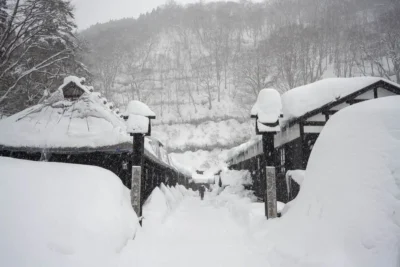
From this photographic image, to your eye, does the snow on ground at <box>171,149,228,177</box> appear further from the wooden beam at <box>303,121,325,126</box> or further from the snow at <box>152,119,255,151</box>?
the wooden beam at <box>303,121,325,126</box>

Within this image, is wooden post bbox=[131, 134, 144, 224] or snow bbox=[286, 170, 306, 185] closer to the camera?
wooden post bbox=[131, 134, 144, 224]

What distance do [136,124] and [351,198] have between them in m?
6.16

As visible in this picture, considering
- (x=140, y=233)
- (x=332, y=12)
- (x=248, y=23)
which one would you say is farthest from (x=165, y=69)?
(x=140, y=233)

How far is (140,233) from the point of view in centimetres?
702

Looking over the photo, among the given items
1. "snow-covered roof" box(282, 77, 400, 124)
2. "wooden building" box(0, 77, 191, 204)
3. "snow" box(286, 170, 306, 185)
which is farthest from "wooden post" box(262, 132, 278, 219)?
"wooden building" box(0, 77, 191, 204)

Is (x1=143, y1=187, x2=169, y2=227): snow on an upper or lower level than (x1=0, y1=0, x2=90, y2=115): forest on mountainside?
lower

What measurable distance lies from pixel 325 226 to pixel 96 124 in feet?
28.1

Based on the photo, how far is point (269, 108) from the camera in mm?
7875

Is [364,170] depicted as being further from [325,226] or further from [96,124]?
[96,124]

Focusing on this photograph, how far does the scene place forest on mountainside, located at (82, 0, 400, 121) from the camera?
113 feet

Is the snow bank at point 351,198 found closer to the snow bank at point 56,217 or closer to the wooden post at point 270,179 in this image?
the wooden post at point 270,179

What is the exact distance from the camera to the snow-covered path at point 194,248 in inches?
207

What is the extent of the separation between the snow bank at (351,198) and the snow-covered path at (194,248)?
2.89ft

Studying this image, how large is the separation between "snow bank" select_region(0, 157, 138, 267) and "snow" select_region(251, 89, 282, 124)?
16.7 ft
